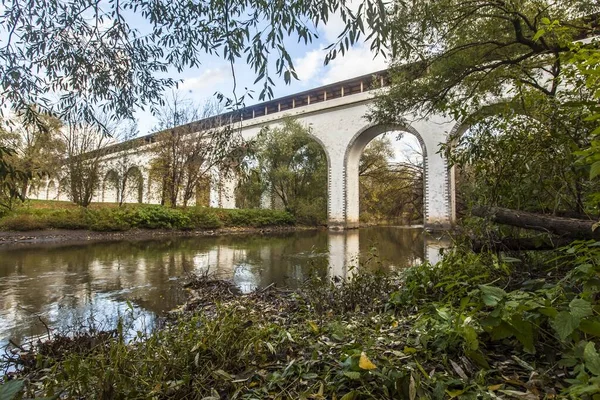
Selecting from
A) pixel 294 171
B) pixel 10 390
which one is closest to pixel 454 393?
pixel 10 390

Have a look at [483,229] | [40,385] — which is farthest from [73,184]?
[483,229]

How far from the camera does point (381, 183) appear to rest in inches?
1024

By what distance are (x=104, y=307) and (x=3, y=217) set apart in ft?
38.0

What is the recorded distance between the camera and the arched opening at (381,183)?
2064 centimetres

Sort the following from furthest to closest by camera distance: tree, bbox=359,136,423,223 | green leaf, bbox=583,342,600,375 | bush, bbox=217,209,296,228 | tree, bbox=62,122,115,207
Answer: tree, bbox=359,136,423,223 → bush, bbox=217,209,296,228 → tree, bbox=62,122,115,207 → green leaf, bbox=583,342,600,375

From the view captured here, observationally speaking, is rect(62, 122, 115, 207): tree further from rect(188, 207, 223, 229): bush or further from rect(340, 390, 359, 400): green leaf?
rect(340, 390, 359, 400): green leaf

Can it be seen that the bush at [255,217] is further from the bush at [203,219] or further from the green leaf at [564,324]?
the green leaf at [564,324]

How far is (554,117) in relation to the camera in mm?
2496

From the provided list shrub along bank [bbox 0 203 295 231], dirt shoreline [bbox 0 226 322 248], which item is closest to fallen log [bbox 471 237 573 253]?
dirt shoreline [bbox 0 226 322 248]

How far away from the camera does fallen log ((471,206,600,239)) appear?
83.0 inches

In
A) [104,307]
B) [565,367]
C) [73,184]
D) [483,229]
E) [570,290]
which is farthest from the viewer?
[73,184]

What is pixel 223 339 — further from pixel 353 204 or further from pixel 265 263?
pixel 353 204

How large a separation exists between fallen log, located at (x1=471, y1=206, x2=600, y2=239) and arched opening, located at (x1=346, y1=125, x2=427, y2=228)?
58.1 ft

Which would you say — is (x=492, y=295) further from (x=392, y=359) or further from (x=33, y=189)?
(x=33, y=189)
